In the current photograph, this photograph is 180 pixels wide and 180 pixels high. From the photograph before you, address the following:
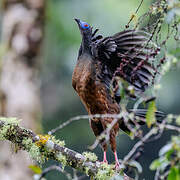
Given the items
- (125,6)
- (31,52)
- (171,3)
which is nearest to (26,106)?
(31,52)

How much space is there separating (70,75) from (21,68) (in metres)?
7.71

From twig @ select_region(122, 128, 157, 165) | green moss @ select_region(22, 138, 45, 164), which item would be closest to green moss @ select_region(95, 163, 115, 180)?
green moss @ select_region(22, 138, 45, 164)

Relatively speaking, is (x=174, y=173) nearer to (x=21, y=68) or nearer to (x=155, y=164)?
(x=155, y=164)

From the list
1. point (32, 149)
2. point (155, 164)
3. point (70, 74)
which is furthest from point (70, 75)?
point (155, 164)

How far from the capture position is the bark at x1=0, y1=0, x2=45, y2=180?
7.08m

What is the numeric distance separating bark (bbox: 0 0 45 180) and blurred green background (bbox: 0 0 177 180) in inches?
194

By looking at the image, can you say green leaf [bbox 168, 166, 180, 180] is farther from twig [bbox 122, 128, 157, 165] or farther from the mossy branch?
the mossy branch

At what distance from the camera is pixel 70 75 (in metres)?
14.9

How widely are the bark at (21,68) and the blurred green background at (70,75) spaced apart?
493 centimetres

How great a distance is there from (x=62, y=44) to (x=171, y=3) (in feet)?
43.7

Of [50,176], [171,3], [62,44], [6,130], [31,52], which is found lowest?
[171,3]

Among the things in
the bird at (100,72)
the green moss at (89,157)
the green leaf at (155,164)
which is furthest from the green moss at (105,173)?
the green leaf at (155,164)

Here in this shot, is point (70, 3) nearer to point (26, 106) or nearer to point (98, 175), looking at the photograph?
point (26, 106)

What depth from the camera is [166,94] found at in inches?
539
